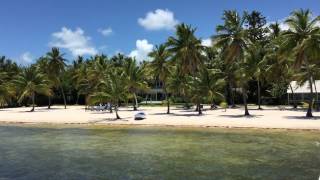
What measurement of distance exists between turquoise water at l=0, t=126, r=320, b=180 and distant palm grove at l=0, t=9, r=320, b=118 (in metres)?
12.1

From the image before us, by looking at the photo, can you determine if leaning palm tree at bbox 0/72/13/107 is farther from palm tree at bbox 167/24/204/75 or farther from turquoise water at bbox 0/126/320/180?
turquoise water at bbox 0/126/320/180

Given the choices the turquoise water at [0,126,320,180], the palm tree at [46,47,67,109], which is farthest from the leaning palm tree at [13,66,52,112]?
the turquoise water at [0,126,320,180]

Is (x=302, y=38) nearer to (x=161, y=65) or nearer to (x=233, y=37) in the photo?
(x=233, y=37)

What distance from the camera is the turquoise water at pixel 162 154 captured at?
18109 mm

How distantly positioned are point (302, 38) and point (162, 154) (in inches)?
986

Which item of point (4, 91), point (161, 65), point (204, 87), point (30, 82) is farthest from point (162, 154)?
point (4, 91)

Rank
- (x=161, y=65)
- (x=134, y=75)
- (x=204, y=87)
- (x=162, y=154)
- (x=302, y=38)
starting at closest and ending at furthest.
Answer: (x=162, y=154), (x=302, y=38), (x=204, y=87), (x=161, y=65), (x=134, y=75)

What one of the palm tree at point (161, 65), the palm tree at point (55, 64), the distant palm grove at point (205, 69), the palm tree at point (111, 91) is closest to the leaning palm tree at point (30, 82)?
the distant palm grove at point (205, 69)

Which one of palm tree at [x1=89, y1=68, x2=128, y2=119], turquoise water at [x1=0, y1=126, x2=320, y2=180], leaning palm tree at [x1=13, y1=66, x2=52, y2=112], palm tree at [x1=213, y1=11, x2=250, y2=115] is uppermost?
palm tree at [x1=213, y1=11, x2=250, y2=115]

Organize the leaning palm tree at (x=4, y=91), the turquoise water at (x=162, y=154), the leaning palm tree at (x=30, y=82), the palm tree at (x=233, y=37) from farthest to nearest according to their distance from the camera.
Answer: the leaning palm tree at (x=4, y=91), the leaning palm tree at (x=30, y=82), the palm tree at (x=233, y=37), the turquoise water at (x=162, y=154)

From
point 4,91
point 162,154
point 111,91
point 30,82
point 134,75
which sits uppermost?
point 134,75

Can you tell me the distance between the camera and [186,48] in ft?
167

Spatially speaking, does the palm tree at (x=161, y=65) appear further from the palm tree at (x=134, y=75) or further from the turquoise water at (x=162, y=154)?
the turquoise water at (x=162, y=154)

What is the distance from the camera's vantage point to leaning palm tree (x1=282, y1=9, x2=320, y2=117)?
134 feet
